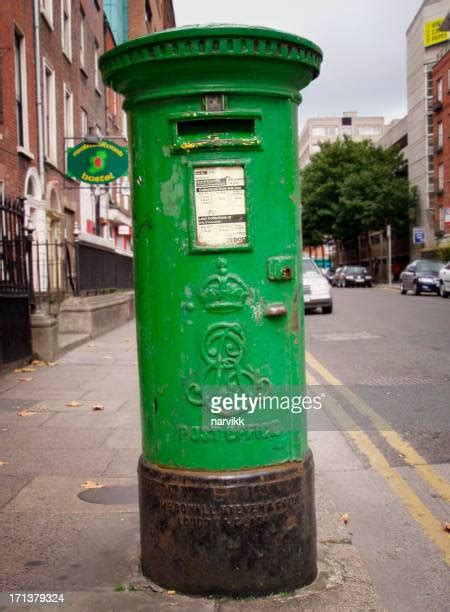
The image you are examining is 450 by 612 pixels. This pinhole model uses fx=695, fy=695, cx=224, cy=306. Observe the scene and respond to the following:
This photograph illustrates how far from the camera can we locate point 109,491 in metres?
4.38

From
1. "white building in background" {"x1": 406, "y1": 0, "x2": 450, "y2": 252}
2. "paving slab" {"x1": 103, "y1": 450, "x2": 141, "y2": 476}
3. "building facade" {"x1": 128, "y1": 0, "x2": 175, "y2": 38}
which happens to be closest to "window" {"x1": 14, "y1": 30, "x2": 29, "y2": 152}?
"paving slab" {"x1": 103, "y1": 450, "x2": 141, "y2": 476}

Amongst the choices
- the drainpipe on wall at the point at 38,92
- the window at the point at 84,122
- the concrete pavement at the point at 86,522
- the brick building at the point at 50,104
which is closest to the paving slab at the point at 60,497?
the concrete pavement at the point at 86,522

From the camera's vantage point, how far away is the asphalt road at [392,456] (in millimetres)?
3369

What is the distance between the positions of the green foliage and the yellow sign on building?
982cm

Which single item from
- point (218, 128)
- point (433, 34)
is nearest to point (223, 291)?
point (218, 128)

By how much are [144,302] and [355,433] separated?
3.62m

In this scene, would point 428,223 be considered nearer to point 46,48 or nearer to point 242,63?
point 46,48

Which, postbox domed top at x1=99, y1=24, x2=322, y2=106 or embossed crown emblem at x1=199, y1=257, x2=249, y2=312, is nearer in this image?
postbox domed top at x1=99, y1=24, x2=322, y2=106

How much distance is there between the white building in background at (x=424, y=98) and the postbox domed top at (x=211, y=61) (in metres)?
47.8

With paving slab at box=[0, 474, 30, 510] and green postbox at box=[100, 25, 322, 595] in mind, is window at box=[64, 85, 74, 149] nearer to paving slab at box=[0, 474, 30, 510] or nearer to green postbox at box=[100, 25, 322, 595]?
paving slab at box=[0, 474, 30, 510]

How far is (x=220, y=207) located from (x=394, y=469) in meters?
2.97

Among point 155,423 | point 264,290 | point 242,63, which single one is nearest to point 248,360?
point 264,290

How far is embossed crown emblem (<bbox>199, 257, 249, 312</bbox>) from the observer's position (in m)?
2.78

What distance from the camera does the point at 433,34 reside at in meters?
49.0
